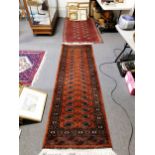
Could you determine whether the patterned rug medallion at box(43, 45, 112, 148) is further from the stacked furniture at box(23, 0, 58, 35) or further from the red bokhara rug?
the stacked furniture at box(23, 0, 58, 35)

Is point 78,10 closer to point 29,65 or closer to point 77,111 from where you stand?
point 29,65

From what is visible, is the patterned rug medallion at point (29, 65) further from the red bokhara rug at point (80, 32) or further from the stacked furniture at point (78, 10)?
the stacked furniture at point (78, 10)

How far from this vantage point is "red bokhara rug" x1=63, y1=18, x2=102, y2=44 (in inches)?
129

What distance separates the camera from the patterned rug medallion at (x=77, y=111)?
58.9 inches

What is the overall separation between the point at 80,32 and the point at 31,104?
2.30 m

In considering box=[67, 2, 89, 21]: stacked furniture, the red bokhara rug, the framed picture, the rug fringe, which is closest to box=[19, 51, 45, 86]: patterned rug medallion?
the framed picture

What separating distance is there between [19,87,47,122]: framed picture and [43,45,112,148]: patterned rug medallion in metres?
0.13

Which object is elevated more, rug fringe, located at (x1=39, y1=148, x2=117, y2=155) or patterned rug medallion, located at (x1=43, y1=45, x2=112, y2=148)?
patterned rug medallion, located at (x1=43, y1=45, x2=112, y2=148)

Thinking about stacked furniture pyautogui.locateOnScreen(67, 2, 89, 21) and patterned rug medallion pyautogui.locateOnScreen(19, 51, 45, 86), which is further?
stacked furniture pyautogui.locateOnScreen(67, 2, 89, 21)

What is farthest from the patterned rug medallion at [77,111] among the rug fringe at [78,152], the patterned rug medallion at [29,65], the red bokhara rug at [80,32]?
the red bokhara rug at [80,32]

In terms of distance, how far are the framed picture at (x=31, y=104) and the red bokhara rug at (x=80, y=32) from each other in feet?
5.27
